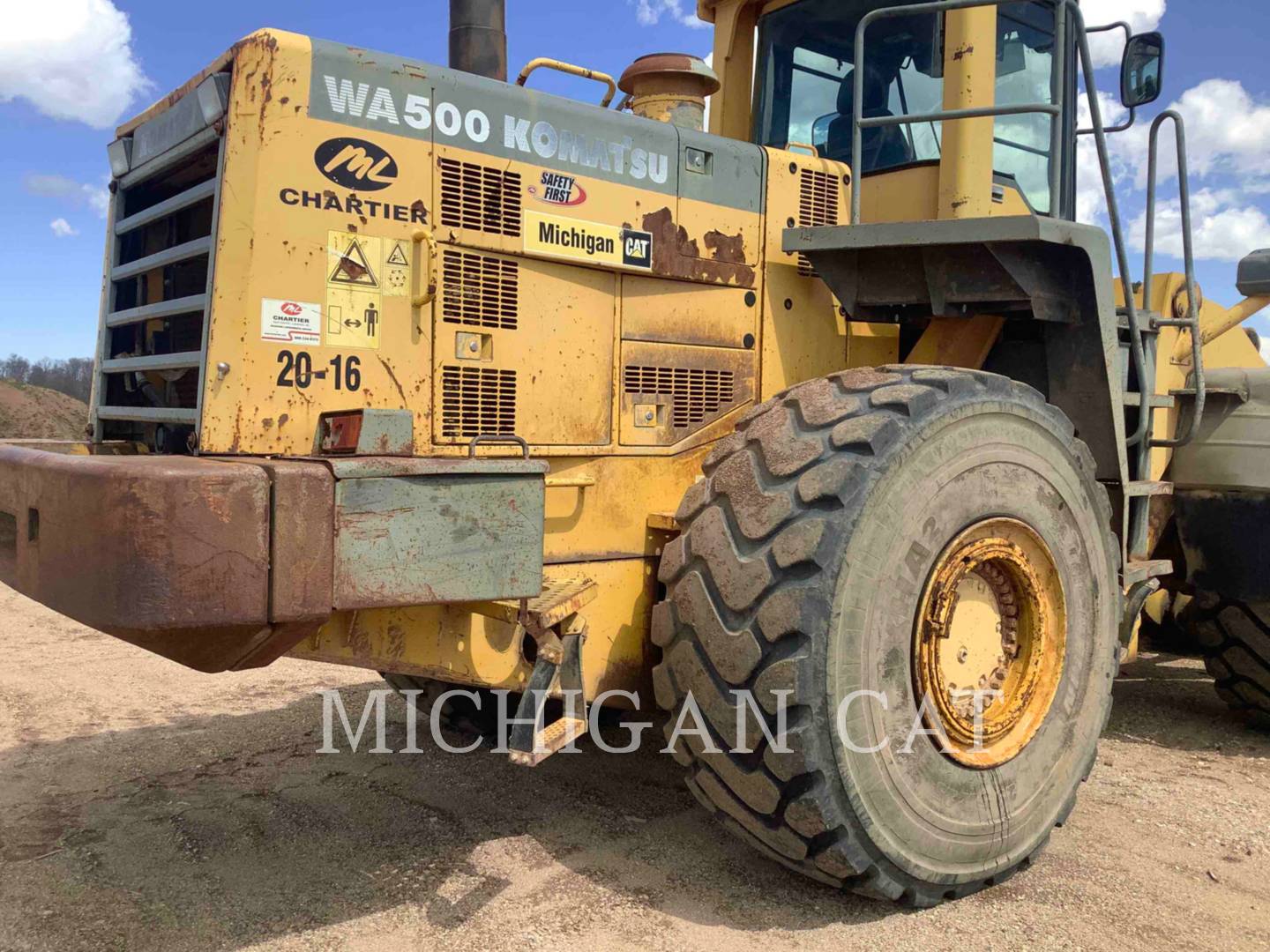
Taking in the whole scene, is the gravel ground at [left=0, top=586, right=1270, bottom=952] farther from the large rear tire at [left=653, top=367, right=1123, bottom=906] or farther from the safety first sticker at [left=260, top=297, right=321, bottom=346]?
the safety first sticker at [left=260, top=297, right=321, bottom=346]

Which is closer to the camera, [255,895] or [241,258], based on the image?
[241,258]

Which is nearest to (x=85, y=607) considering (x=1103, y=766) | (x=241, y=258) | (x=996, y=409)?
(x=241, y=258)

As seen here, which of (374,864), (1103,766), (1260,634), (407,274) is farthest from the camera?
(1260,634)

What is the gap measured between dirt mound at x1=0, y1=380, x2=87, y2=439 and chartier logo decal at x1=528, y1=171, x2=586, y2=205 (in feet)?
68.1

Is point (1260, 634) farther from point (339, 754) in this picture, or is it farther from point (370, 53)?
point (370, 53)

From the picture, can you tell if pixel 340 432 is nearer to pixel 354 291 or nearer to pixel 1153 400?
pixel 354 291

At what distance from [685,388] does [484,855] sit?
5.68 ft

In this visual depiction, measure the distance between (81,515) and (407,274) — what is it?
1183 mm

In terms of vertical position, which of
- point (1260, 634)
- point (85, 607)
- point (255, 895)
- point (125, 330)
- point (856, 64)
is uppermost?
point (856, 64)

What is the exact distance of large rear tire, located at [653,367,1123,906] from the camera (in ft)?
9.63

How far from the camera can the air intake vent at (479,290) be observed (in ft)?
11.0

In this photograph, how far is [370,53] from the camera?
3.19m

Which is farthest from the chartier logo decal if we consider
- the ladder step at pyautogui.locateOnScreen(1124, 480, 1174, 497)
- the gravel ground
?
the ladder step at pyautogui.locateOnScreen(1124, 480, 1174, 497)

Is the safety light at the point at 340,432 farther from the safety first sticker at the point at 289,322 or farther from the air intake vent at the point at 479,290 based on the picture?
the air intake vent at the point at 479,290
